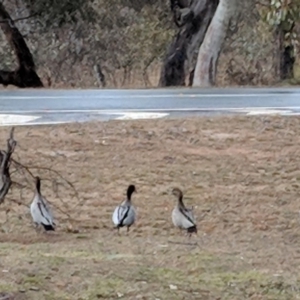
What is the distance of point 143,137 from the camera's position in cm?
1407

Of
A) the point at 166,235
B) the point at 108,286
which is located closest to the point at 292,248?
the point at 166,235

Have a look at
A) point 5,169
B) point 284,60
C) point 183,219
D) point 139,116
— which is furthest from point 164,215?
point 284,60

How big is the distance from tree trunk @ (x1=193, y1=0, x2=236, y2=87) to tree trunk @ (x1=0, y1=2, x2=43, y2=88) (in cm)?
414

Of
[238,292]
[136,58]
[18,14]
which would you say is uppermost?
[238,292]

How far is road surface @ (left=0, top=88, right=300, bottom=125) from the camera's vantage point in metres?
15.1

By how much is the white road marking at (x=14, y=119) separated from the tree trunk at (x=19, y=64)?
12.7m

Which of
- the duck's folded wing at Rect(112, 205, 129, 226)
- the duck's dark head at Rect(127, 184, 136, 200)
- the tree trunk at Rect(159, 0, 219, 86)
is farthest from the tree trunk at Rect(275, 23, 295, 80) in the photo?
the duck's folded wing at Rect(112, 205, 129, 226)

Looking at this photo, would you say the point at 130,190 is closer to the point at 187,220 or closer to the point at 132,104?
the point at 187,220

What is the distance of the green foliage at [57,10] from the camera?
95.7 ft

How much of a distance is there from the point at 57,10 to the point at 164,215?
18.1 m

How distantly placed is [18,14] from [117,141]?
19.1m

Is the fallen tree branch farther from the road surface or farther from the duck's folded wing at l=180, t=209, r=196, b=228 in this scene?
the road surface

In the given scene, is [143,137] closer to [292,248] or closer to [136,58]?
[292,248]

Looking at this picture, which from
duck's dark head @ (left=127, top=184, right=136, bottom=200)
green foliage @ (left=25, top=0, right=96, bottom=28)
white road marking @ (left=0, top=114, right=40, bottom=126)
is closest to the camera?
duck's dark head @ (left=127, top=184, right=136, bottom=200)
